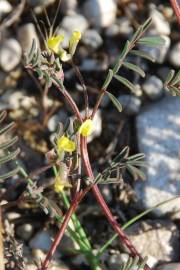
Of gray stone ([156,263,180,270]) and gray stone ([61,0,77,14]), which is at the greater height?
gray stone ([61,0,77,14])

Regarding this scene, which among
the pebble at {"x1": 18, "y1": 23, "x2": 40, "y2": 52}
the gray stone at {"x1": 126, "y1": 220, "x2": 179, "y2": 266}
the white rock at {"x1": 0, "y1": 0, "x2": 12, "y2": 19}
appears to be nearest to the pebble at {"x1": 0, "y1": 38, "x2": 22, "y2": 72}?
the pebble at {"x1": 18, "y1": 23, "x2": 40, "y2": 52}

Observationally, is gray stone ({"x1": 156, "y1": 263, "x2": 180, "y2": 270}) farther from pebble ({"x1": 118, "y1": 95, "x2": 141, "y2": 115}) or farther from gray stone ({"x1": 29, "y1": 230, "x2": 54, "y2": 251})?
pebble ({"x1": 118, "y1": 95, "x2": 141, "y2": 115})

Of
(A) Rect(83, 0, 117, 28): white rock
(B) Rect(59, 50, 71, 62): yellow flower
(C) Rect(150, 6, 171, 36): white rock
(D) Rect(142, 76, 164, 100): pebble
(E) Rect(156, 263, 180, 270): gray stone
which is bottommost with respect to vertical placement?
(E) Rect(156, 263, 180, 270): gray stone

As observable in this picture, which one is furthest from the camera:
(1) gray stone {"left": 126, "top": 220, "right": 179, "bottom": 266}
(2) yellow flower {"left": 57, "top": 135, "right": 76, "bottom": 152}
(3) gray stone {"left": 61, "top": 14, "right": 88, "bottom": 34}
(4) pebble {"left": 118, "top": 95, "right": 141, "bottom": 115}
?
(3) gray stone {"left": 61, "top": 14, "right": 88, "bottom": 34}

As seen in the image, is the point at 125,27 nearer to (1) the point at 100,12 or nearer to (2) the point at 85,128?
(1) the point at 100,12

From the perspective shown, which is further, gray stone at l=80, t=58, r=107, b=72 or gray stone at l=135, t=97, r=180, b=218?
gray stone at l=80, t=58, r=107, b=72

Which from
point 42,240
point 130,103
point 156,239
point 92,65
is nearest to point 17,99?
point 92,65
